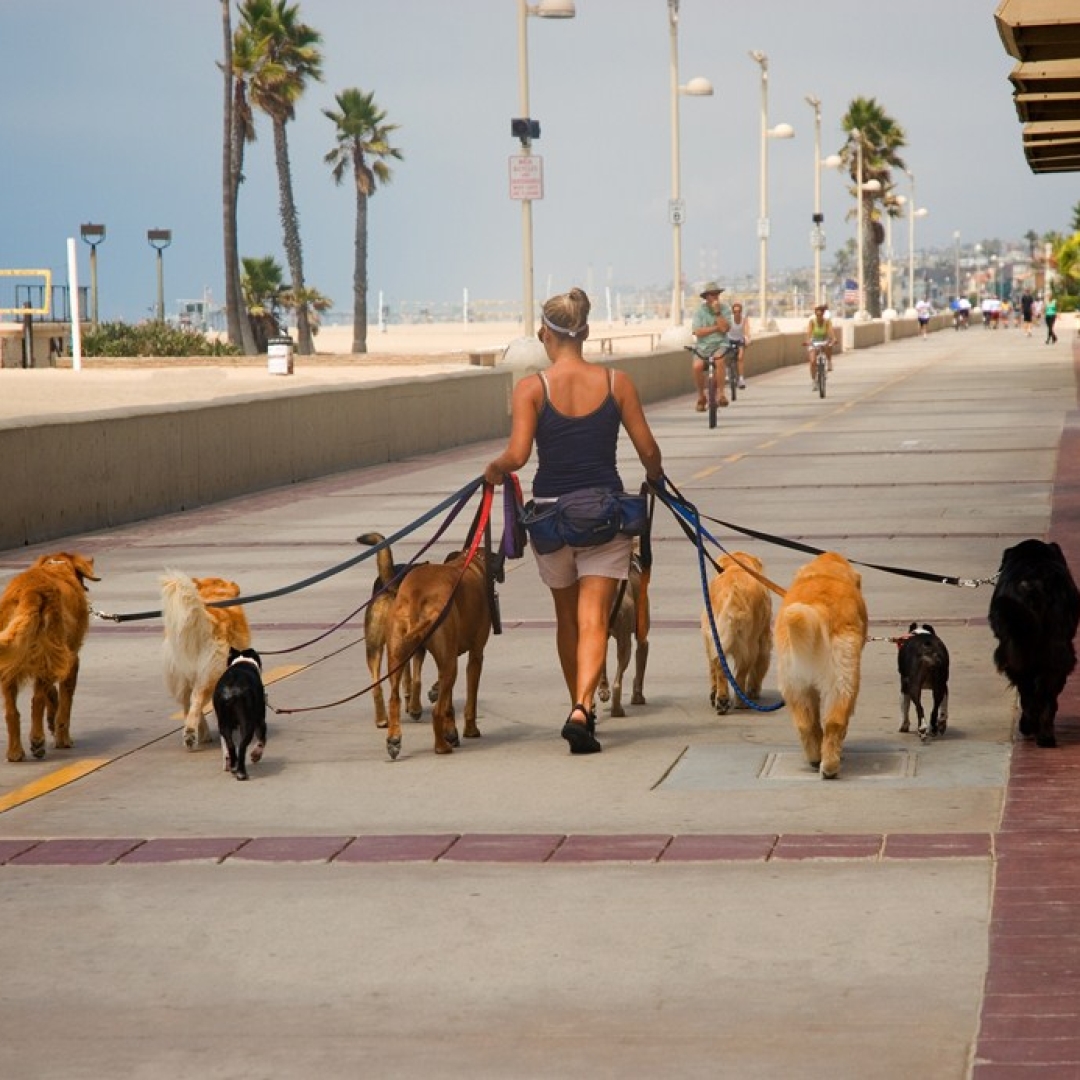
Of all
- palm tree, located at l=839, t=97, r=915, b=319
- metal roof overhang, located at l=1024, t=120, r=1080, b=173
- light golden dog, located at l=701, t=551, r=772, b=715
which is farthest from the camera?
palm tree, located at l=839, t=97, r=915, b=319

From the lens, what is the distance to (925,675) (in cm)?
988

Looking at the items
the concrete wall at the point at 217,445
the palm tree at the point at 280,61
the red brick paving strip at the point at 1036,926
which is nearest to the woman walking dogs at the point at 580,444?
the red brick paving strip at the point at 1036,926

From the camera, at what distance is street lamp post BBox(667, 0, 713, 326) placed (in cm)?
5934

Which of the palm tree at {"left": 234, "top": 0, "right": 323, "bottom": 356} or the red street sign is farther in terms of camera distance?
the palm tree at {"left": 234, "top": 0, "right": 323, "bottom": 356}

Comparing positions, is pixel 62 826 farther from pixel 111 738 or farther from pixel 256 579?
pixel 256 579

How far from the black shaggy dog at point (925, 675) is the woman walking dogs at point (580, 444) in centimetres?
124

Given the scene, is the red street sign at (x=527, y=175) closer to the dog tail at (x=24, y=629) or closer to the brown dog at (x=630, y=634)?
the brown dog at (x=630, y=634)

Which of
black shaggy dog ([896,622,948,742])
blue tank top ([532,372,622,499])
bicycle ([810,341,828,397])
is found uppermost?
bicycle ([810,341,828,397])

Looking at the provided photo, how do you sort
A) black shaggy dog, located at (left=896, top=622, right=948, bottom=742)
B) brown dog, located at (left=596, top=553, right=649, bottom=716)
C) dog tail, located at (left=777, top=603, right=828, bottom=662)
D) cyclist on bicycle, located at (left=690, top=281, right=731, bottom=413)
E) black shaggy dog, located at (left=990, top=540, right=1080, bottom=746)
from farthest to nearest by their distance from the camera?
cyclist on bicycle, located at (left=690, top=281, right=731, bottom=413) < brown dog, located at (left=596, top=553, right=649, bottom=716) < black shaggy dog, located at (left=896, top=622, right=948, bottom=742) < black shaggy dog, located at (left=990, top=540, right=1080, bottom=746) < dog tail, located at (left=777, top=603, right=828, bottom=662)

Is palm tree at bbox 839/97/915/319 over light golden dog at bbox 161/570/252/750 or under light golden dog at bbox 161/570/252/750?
over

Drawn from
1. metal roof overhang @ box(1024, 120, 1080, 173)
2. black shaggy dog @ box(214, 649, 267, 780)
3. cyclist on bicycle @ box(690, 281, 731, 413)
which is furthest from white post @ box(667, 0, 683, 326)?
black shaggy dog @ box(214, 649, 267, 780)

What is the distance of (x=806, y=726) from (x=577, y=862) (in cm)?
165

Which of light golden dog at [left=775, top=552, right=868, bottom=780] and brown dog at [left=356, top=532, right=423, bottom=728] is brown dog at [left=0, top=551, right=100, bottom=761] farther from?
light golden dog at [left=775, top=552, right=868, bottom=780]

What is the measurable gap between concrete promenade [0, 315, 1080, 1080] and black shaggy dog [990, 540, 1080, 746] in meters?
0.20
